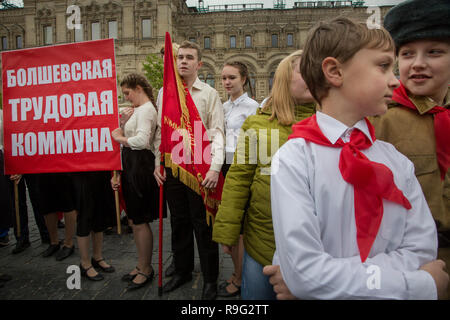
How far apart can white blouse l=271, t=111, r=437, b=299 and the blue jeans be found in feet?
2.11

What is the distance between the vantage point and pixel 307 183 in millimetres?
911

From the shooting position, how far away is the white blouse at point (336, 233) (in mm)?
788

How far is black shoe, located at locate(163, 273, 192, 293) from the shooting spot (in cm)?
259

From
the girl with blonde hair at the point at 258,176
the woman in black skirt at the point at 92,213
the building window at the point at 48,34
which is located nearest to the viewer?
the girl with blonde hair at the point at 258,176

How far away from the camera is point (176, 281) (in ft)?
8.71

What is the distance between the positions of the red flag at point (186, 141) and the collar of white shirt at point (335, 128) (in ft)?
5.08

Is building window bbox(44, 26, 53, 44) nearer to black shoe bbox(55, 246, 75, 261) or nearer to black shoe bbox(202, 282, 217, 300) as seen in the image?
black shoe bbox(55, 246, 75, 261)

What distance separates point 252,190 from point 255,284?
0.52 m

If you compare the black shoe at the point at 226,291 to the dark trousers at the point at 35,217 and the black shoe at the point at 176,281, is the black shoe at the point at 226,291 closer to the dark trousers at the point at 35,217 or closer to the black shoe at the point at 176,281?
the black shoe at the point at 176,281

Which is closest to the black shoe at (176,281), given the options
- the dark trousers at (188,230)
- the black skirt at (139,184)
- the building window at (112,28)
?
the dark trousers at (188,230)

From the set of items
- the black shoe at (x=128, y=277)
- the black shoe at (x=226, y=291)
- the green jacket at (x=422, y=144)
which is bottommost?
the black shoe at (x=226, y=291)

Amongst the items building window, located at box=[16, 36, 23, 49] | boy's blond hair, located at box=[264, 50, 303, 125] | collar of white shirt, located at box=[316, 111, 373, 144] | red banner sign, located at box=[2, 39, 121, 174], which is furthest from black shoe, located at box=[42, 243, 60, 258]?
building window, located at box=[16, 36, 23, 49]

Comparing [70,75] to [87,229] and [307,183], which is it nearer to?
[87,229]

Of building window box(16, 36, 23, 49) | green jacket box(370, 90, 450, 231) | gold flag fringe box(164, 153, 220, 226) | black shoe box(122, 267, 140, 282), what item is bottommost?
black shoe box(122, 267, 140, 282)
